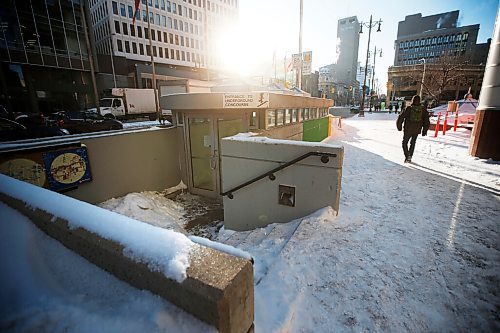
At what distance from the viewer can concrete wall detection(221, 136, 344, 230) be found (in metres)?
4.10

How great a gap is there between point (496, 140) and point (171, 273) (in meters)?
9.27

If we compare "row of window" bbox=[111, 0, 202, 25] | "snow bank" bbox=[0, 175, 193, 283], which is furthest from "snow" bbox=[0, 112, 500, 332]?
"row of window" bbox=[111, 0, 202, 25]

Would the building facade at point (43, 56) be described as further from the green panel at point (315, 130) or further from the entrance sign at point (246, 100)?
the green panel at point (315, 130)

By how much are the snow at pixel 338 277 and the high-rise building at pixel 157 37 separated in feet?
131

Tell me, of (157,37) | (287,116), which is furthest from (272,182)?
(157,37)

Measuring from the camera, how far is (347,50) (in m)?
117

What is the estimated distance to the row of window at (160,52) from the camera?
46.9m

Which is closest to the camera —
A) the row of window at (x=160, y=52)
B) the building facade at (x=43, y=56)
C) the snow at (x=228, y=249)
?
the snow at (x=228, y=249)

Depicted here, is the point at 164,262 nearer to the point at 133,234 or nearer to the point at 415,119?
the point at 133,234

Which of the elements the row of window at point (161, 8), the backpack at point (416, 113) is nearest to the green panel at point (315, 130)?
the backpack at point (416, 113)

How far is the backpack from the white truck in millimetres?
24777

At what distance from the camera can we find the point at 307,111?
1055 centimetres

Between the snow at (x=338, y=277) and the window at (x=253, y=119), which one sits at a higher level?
the window at (x=253, y=119)

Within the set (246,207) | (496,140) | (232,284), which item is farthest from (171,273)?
(496,140)
